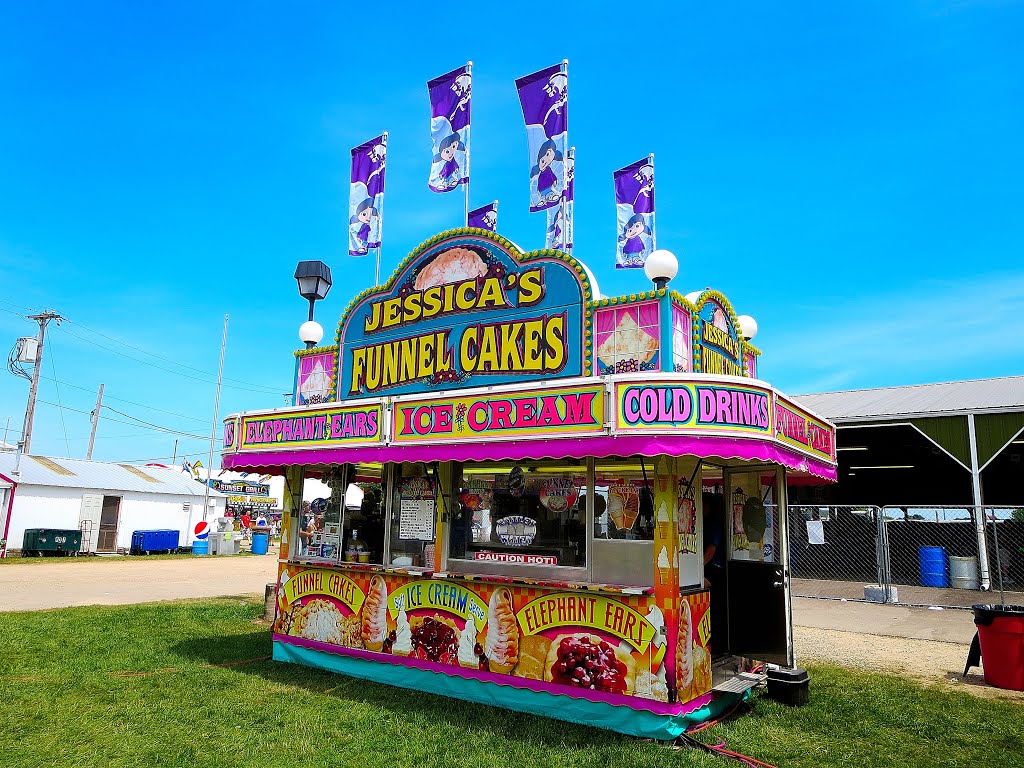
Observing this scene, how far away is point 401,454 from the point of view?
24.5 feet

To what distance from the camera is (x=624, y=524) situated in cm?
671

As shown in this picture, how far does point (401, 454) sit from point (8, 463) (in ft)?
96.7

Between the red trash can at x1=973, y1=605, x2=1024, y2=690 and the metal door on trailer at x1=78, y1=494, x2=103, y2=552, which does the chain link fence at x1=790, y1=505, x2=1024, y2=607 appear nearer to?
the red trash can at x1=973, y1=605, x2=1024, y2=690

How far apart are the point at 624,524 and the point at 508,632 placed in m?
1.62

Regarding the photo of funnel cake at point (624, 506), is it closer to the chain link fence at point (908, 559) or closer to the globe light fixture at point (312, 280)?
the globe light fixture at point (312, 280)

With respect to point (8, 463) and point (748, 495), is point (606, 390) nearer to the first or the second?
point (748, 495)

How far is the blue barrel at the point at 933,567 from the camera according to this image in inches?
733

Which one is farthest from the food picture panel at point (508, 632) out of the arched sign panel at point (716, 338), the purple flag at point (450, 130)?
the purple flag at point (450, 130)

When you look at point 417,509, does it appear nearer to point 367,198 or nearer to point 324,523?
point 324,523

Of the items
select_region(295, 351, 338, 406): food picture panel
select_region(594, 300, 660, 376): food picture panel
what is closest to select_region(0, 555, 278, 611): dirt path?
select_region(295, 351, 338, 406): food picture panel

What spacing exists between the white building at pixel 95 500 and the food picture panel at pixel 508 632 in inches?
1013

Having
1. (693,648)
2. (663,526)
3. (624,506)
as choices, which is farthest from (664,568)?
(693,648)

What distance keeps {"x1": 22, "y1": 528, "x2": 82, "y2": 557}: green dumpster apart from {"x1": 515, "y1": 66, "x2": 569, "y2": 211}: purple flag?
26881 mm

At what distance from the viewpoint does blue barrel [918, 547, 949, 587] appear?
18.6 metres
